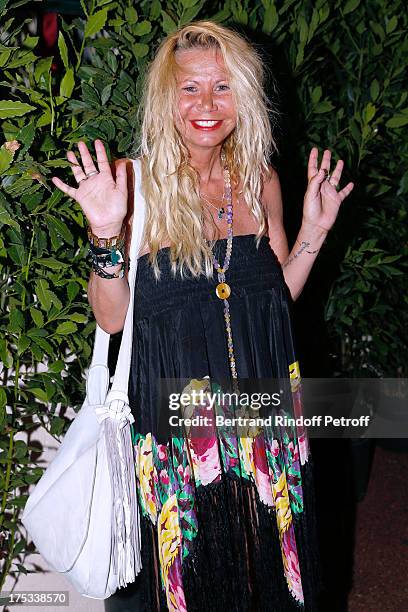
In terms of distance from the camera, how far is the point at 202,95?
68.6 inches

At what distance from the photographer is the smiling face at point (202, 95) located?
174cm

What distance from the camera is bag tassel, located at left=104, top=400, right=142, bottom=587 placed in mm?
1702

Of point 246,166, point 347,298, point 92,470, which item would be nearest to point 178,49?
point 246,166

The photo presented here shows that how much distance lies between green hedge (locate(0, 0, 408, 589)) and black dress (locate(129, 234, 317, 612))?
28cm

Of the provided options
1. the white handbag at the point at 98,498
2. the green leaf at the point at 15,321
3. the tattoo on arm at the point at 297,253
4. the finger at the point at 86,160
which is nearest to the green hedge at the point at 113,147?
the green leaf at the point at 15,321

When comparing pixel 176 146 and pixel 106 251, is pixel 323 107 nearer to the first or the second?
pixel 176 146

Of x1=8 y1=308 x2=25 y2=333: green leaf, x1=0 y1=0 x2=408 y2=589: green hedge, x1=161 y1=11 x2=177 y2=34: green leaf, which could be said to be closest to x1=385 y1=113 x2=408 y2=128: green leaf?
x1=0 y1=0 x2=408 y2=589: green hedge

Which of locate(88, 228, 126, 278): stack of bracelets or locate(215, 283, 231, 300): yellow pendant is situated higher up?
locate(88, 228, 126, 278): stack of bracelets

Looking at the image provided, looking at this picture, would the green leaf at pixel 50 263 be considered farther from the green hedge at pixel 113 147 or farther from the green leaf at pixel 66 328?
the green leaf at pixel 66 328

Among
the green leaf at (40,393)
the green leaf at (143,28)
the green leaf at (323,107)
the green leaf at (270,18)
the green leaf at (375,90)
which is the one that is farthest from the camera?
the green leaf at (375,90)

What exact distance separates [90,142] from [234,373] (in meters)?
0.70

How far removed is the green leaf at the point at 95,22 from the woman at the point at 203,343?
28 centimetres

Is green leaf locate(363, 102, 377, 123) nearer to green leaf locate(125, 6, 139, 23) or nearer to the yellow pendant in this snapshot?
green leaf locate(125, 6, 139, 23)

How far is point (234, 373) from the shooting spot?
178cm
